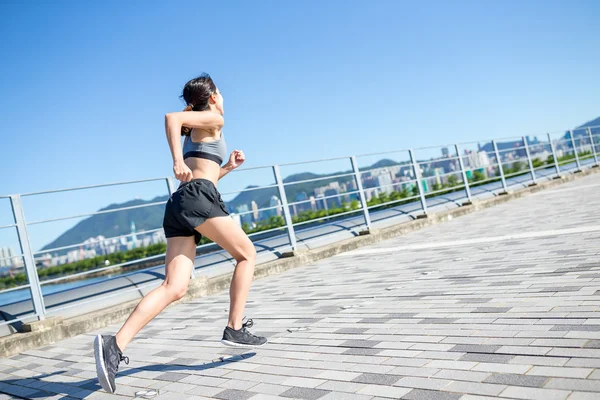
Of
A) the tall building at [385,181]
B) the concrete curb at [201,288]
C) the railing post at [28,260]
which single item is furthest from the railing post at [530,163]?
the railing post at [28,260]

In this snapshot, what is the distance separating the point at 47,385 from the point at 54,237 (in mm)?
3521

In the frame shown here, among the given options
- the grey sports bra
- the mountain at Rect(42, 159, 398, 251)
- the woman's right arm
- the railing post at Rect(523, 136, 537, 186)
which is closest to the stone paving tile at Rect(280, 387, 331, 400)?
the woman's right arm

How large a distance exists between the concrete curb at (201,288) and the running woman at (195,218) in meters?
2.79

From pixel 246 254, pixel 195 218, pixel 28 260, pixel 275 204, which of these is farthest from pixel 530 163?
pixel 195 218

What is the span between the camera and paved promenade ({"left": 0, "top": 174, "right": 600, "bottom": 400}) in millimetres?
2389

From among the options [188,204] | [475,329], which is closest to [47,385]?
[188,204]

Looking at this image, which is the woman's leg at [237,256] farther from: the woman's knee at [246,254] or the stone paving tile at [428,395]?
the stone paving tile at [428,395]

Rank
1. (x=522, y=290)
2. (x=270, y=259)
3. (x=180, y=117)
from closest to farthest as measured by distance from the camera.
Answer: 1. (x=180, y=117)
2. (x=522, y=290)
3. (x=270, y=259)

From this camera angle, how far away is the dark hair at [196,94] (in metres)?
3.26

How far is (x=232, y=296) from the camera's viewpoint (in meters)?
3.33

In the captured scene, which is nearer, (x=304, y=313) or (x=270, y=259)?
(x=304, y=313)

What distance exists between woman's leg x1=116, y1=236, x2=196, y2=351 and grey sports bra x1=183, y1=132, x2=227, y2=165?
1.59 feet

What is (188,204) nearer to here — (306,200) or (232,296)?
(232,296)

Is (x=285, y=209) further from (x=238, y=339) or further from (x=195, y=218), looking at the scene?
(x=195, y=218)
